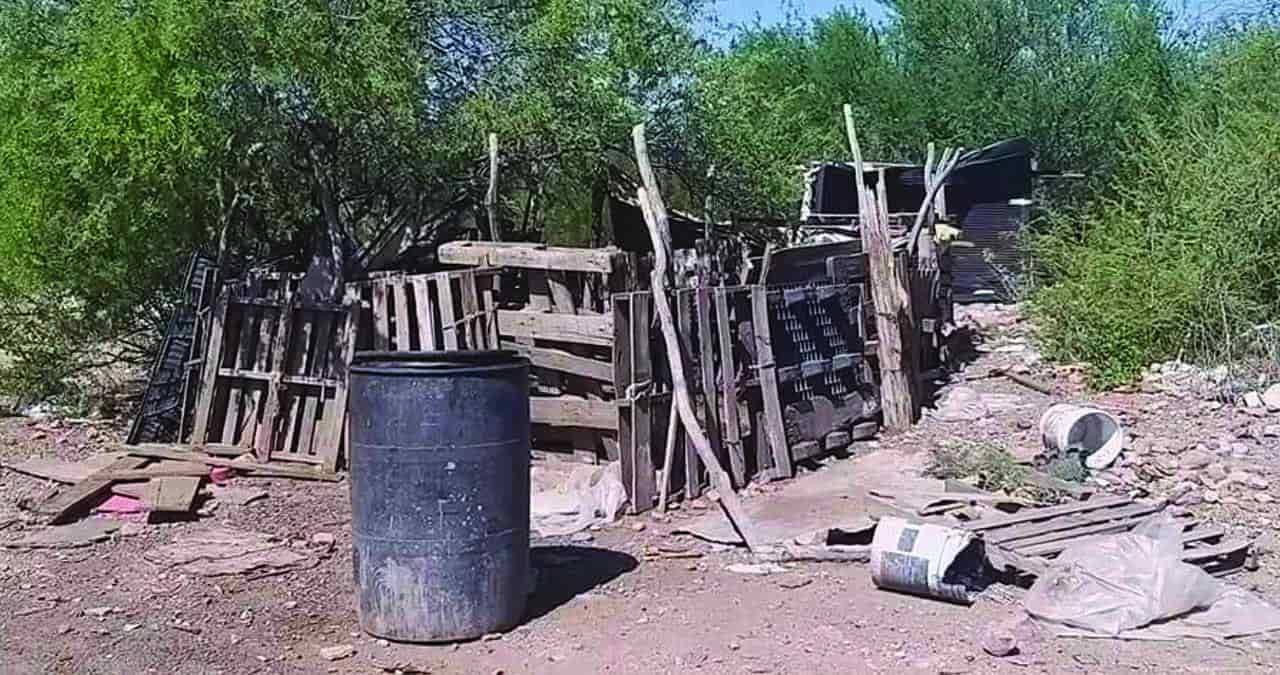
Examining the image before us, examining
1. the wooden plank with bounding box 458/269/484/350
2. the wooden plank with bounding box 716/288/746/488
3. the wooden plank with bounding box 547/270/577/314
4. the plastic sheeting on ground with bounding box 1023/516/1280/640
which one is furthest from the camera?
the wooden plank with bounding box 458/269/484/350

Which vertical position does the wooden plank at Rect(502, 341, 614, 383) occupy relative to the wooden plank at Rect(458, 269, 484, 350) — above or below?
below

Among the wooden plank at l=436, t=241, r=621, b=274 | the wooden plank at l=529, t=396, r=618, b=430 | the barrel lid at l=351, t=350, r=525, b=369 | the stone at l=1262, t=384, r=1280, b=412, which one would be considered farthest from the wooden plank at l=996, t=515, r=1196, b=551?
the stone at l=1262, t=384, r=1280, b=412

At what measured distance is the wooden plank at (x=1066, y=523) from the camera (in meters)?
6.02

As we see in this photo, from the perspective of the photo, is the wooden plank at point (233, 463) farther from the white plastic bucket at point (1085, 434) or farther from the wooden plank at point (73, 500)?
the white plastic bucket at point (1085, 434)

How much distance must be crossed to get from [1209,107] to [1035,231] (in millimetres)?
2277

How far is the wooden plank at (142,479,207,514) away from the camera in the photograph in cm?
689

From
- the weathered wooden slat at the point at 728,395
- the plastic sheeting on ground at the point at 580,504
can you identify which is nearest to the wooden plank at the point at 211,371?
the plastic sheeting on ground at the point at 580,504

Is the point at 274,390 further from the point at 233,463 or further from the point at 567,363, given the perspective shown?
the point at 567,363

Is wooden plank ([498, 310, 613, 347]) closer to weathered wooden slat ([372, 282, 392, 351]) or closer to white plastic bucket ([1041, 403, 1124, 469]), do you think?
weathered wooden slat ([372, 282, 392, 351])

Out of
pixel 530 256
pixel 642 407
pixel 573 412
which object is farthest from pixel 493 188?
pixel 642 407

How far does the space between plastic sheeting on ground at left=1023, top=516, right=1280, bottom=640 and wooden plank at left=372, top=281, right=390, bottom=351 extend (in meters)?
4.36

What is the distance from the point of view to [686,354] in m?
7.30

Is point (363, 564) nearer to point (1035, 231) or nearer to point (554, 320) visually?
point (554, 320)

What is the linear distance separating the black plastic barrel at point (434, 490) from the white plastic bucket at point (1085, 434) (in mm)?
4211
